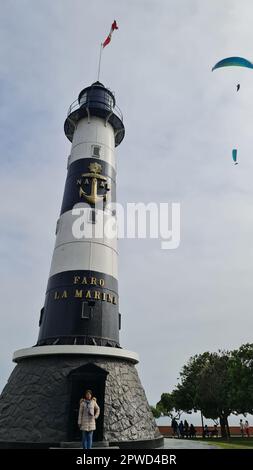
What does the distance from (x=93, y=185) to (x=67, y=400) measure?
1289 cm

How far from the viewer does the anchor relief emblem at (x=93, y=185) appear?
22.7 m

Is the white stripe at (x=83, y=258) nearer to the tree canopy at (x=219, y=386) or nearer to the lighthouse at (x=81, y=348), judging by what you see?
the lighthouse at (x=81, y=348)

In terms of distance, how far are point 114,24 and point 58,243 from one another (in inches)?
763

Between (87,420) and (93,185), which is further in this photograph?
(93,185)

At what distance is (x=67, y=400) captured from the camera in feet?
54.2

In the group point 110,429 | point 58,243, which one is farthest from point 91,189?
point 110,429

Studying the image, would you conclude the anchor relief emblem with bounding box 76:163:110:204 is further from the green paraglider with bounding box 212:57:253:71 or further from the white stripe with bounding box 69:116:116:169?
the green paraglider with bounding box 212:57:253:71

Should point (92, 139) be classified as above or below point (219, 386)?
above

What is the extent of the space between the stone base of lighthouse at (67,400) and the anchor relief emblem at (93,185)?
960cm

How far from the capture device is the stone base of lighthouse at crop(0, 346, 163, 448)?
15914 millimetres

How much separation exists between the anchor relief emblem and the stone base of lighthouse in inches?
378

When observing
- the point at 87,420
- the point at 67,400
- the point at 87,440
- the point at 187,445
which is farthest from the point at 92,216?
the point at 187,445

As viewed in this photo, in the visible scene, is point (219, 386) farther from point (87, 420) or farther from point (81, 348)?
point (87, 420)

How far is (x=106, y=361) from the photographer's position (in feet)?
59.4
